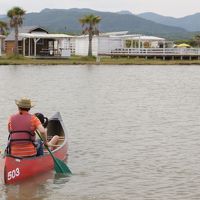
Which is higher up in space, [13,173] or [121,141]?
[13,173]

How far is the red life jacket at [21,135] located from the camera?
493 inches

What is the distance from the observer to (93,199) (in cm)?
1222

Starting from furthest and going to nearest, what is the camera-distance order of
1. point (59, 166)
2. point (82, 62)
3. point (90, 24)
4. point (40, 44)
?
1. point (40, 44)
2. point (90, 24)
3. point (82, 62)
4. point (59, 166)

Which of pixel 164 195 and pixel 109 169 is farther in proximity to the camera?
pixel 109 169

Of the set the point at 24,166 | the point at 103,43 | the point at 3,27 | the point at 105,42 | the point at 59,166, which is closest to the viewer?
the point at 24,166

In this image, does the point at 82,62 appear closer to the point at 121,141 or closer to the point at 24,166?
the point at 121,141

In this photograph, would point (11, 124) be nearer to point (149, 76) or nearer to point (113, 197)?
point (113, 197)

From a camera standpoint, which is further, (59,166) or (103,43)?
(103,43)

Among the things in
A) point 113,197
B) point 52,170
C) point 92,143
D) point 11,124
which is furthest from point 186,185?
point 92,143

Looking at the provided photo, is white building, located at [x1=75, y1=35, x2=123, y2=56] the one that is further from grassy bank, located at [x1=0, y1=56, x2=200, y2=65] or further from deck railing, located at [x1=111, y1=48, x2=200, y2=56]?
grassy bank, located at [x1=0, y1=56, x2=200, y2=65]

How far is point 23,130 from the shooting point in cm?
1256

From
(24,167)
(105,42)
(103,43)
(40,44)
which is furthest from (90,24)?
(24,167)

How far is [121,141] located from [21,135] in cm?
686

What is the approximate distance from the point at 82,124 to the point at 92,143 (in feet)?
13.7
